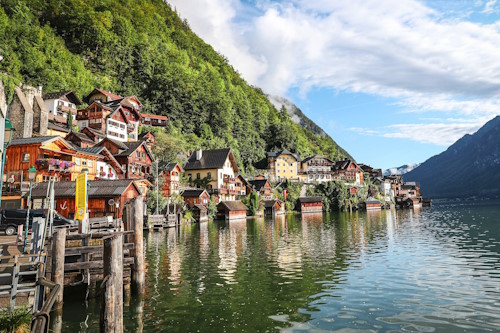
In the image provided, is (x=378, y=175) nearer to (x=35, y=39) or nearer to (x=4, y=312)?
(x=35, y=39)

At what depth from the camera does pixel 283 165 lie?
139 m

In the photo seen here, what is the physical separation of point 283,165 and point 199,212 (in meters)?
64.0

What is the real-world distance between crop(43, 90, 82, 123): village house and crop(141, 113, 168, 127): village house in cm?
2414

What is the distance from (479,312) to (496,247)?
23290mm

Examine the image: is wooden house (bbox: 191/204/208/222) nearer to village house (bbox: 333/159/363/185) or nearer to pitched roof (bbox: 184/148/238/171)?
pitched roof (bbox: 184/148/238/171)

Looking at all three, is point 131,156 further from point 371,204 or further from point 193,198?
point 371,204

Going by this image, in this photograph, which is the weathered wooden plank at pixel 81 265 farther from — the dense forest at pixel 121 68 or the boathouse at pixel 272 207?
the boathouse at pixel 272 207

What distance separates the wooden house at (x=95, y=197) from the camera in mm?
44000

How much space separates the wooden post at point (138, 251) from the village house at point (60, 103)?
2531 inches

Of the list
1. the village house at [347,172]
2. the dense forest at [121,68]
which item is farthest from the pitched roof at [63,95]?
the village house at [347,172]

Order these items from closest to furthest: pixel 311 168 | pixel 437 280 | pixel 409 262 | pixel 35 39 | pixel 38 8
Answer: pixel 437 280 < pixel 409 262 < pixel 35 39 < pixel 38 8 < pixel 311 168

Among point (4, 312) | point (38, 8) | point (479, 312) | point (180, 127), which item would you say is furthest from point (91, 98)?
point (479, 312)

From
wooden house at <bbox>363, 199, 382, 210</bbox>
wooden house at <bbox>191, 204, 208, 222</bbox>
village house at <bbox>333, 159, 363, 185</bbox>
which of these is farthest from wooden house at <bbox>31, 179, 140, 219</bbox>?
village house at <bbox>333, 159, 363, 185</bbox>

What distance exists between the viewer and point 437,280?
21391mm
